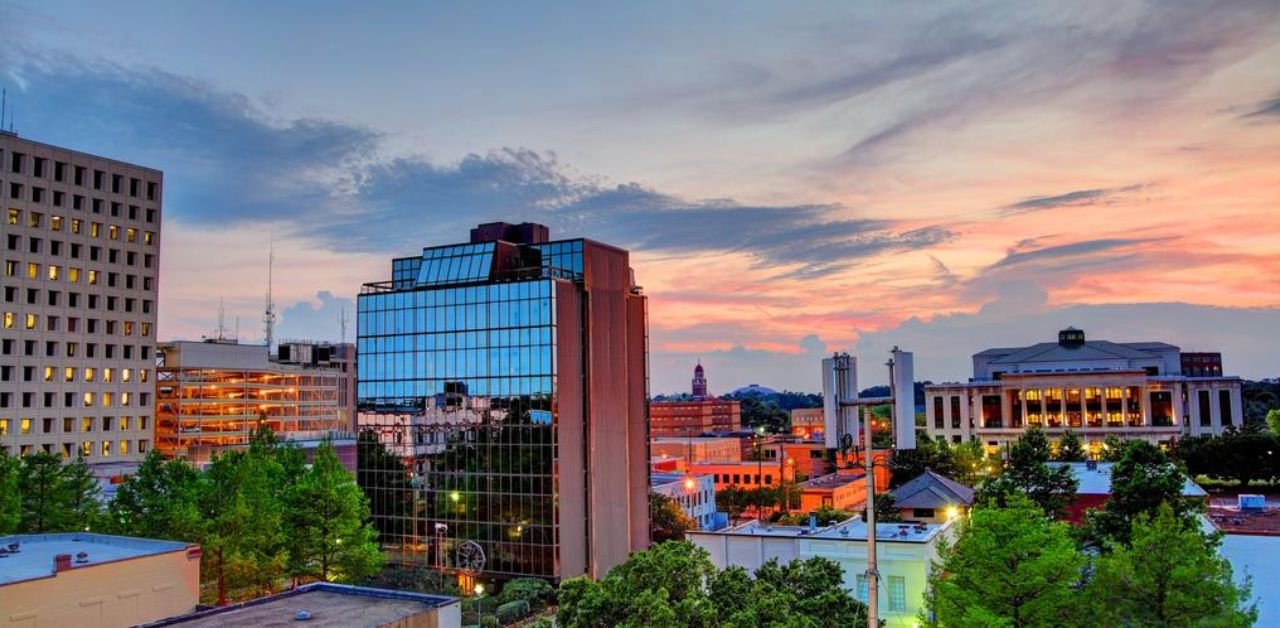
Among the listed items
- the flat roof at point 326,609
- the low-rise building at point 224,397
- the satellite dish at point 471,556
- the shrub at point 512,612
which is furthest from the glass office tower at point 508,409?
the low-rise building at point 224,397

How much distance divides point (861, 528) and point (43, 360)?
93.7 metres

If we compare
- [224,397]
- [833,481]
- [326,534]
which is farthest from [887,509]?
[224,397]

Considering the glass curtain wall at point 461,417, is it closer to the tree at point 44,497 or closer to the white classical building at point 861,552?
the white classical building at point 861,552

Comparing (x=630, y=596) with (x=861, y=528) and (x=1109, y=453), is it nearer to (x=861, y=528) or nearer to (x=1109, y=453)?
(x=861, y=528)

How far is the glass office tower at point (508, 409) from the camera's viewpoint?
66312 millimetres

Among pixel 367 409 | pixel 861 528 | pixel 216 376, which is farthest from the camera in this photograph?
pixel 216 376

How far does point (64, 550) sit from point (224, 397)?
121005 mm

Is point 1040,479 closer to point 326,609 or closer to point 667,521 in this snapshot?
point 667,521

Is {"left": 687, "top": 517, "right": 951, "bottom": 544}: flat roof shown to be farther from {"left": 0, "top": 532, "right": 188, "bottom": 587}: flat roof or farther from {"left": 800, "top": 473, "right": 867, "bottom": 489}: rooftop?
{"left": 800, "top": 473, "right": 867, "bottom": 489}: rooftop

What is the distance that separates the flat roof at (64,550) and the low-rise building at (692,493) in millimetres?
53541

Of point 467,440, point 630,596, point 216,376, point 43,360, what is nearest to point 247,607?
point 630,596

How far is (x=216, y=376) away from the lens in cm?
15825

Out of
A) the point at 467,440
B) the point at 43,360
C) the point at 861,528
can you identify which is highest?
the point at 43,360

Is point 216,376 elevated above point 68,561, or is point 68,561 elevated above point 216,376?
point 216,376
